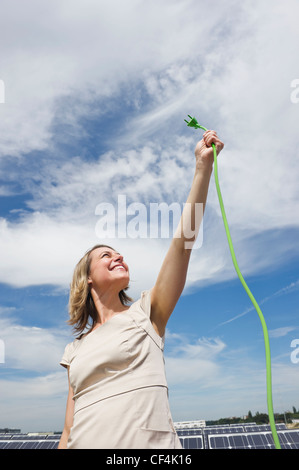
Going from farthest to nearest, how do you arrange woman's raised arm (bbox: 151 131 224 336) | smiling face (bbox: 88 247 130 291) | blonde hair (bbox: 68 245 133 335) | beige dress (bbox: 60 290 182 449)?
blonde hair (bbox: 68 245 133 335) < smiling face (bbox: 88 247 130 291) < woman's raised arm (bbox: 151 131 224 336) < beige dress (bbox: 60 290 182 449)

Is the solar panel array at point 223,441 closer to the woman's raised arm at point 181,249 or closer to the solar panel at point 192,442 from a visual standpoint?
the solar panel at point 192,442

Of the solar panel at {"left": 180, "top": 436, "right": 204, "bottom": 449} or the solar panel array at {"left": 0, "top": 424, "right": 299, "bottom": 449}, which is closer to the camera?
the solar panel array at {"left": 0, "top": 424, "right": 299, "bottom": 449}

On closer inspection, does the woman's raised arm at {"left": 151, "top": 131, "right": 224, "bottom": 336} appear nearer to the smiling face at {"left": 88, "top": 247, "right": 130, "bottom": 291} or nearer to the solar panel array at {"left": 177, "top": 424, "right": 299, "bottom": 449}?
the smiling face at {"left": 88, "top": 247, "right": 130, "bottom": 291}

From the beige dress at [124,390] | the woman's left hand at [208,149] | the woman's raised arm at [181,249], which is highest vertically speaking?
the woman's left hand at [208,149]

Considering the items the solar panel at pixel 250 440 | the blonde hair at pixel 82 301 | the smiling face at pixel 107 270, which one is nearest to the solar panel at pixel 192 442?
the solar panel at pixel 250 440

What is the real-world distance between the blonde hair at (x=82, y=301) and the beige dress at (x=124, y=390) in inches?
18.8

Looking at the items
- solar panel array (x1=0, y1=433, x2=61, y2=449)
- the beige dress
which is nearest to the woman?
the beige dress

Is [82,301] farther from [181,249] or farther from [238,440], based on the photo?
[238,440]

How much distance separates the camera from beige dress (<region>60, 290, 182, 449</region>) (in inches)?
65.4

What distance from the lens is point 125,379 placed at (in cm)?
179

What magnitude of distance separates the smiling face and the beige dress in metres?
0.31

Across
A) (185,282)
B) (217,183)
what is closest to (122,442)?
(185,282)

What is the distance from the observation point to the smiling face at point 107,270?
2.34 meters

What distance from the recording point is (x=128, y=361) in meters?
1.83
